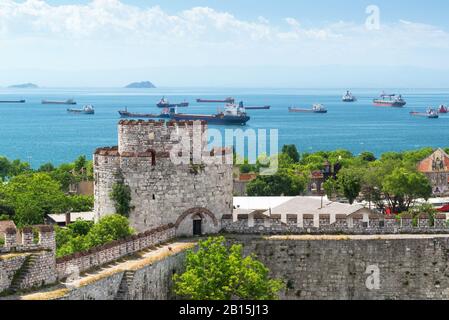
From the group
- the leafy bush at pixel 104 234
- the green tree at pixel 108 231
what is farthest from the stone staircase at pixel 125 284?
the green tree at pixel 108 231

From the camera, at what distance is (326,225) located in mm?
31781

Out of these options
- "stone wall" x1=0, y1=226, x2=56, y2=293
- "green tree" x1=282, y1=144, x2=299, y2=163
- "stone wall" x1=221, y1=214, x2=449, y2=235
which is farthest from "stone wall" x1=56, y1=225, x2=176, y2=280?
"green tree" x1=282, y1=144, x2=299, y2=163

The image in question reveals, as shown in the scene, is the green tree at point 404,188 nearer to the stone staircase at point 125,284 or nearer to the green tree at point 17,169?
the stone staircase at point 125,284

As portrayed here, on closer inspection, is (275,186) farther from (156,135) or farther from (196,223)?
(156,135)

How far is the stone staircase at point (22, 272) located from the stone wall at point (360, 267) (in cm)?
1012

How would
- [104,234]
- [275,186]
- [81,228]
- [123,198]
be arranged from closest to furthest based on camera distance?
1. [104,234]
2. [123,198]
3. [81,228]
4. [275,186]

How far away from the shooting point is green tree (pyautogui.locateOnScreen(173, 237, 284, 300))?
1007 inches

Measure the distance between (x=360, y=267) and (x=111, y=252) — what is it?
340 inches

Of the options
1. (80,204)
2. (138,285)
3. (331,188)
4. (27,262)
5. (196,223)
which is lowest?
(80,204)

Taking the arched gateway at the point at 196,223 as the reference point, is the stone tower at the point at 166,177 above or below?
above

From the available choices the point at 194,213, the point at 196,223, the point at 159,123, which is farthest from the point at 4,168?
the point at 194,213

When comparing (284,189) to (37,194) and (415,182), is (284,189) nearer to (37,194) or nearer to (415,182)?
(415,182)

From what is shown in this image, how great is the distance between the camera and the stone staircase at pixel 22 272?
70.4 ft
